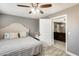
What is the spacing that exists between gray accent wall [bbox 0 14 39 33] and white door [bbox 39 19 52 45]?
0.10 m

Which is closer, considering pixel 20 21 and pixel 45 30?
pixel 20 21

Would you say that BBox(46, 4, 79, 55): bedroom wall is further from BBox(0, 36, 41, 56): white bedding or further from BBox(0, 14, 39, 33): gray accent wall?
BBox(0, 36, 41, 56): white bedding

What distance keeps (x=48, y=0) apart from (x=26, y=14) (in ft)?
2.11

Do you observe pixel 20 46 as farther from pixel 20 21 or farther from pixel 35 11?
pixel 35 11

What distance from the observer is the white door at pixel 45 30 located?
5.74 feet

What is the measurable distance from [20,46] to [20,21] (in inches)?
20.1

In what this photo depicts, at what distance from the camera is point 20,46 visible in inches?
62.1

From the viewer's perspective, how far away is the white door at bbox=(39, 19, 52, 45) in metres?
1.75

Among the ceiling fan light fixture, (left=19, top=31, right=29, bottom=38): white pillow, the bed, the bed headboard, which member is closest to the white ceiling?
the ceiling fan light fixture

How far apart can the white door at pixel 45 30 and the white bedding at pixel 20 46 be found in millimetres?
159

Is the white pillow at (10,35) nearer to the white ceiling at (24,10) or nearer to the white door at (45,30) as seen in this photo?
the white ceiling at (24,10)

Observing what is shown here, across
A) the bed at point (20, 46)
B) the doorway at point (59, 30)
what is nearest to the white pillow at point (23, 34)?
the bed at point (20, 46)

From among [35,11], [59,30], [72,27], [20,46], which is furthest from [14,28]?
[72,27]

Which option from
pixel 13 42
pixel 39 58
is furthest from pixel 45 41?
pixel 13 42
